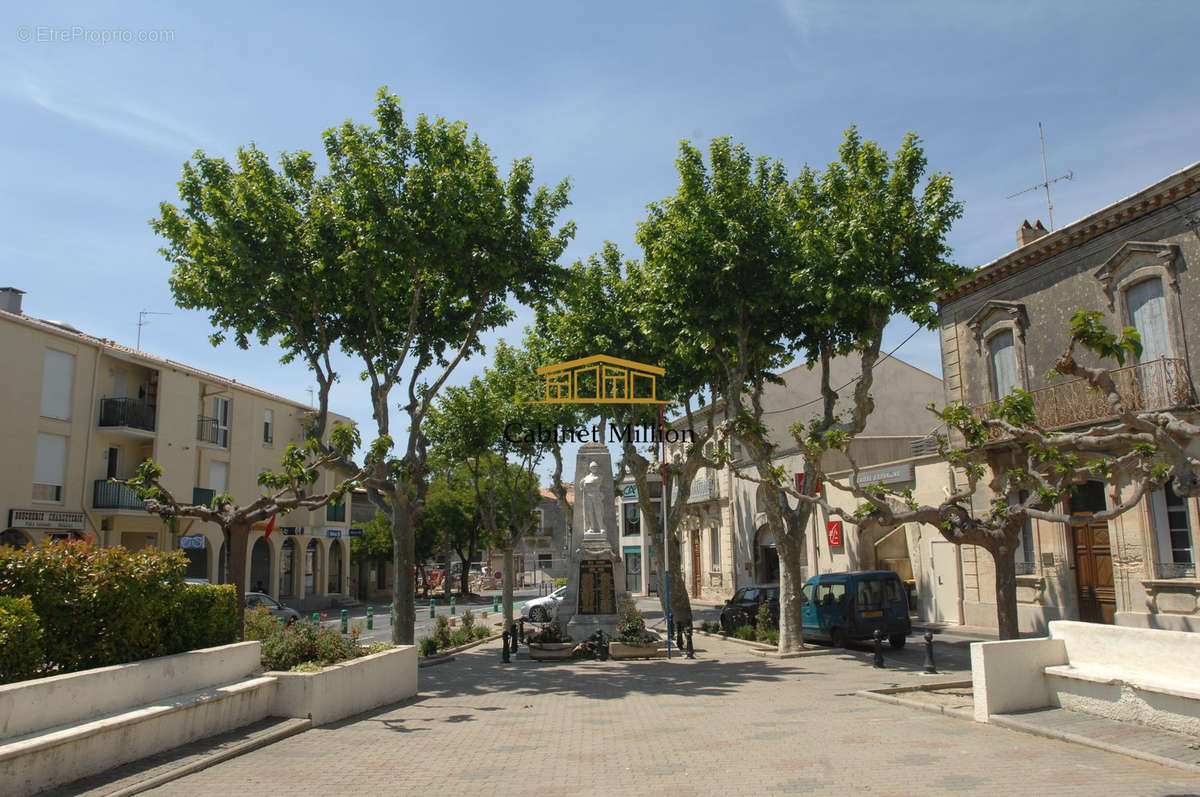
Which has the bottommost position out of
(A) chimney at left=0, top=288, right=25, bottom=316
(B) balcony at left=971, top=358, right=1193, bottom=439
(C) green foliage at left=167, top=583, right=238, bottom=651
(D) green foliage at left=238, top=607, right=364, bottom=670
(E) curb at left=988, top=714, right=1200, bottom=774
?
(E) curb at left=988, top=714, right=1200, bottom=774

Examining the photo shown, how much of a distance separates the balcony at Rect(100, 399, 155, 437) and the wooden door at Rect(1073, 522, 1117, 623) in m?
28.7

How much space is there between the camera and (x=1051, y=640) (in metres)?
10.1

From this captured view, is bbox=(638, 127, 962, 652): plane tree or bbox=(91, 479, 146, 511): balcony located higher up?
bbox=(638, 127, 962, 652): plane tree

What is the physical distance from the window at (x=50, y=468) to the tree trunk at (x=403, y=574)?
51.5 feet

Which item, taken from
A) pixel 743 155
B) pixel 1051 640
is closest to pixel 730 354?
pixel 743 155

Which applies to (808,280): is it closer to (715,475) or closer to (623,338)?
(623,338)

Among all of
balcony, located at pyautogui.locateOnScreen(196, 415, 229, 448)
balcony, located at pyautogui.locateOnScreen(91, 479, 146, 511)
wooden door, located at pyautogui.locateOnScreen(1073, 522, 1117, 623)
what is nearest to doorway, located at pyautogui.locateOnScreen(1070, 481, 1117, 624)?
wooden door, located at pyautogui.locateOnScreen(1073, 522, 1117, 623)

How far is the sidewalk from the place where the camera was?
730cm

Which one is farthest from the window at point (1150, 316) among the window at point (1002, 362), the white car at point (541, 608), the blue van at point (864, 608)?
the white car at point (541, 608)

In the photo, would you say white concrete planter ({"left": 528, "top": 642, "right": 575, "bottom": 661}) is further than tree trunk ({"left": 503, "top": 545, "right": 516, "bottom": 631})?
No

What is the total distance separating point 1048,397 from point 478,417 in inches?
594

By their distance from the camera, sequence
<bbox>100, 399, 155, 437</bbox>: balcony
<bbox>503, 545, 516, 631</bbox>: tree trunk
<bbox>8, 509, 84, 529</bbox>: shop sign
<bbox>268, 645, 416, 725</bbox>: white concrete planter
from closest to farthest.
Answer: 1. <bbox>268, 645, 416, 725</bbox>: white concrete planter
2. <bbox>503, 545, 516, 631</bbox>: tree trunk
3. <bbox>8, 509, 84, 529</bbox>: shop sign
4. <bbox>100, 399, 155, 437</bbox>: balcony

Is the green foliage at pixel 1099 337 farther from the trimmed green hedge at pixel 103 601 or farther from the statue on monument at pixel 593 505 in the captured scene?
the statue on monument at pixel 593 505

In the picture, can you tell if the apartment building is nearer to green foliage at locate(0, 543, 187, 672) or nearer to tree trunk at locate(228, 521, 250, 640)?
tree trunk at locate(228, 521, 250, 640)
